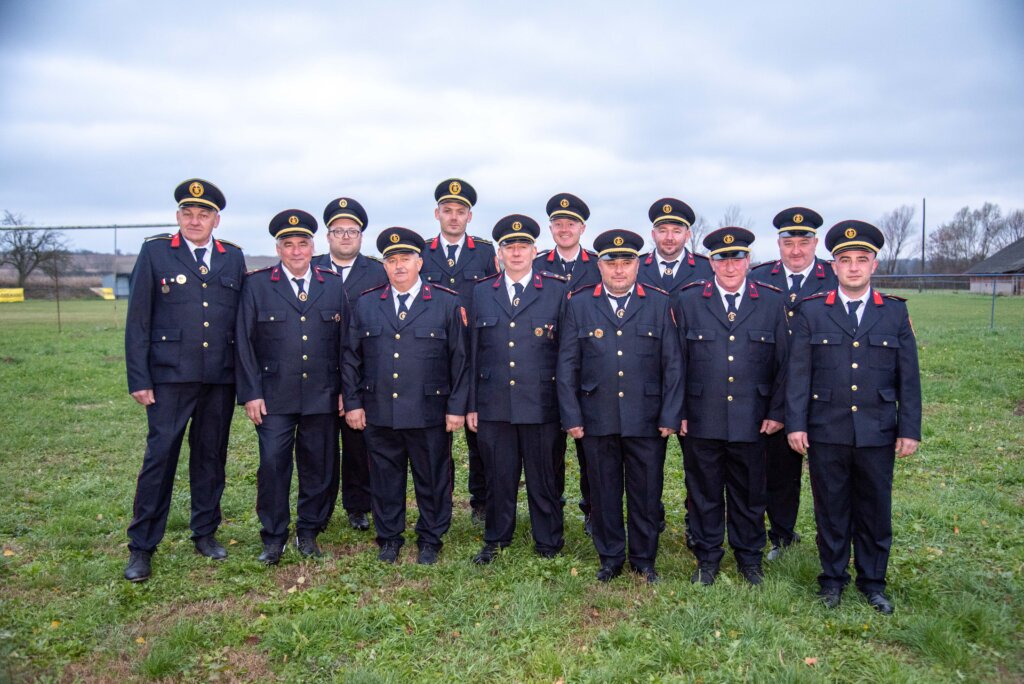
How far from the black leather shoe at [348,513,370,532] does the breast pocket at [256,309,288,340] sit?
5.87 ft

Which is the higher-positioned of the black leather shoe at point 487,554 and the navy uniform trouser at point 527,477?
the navy uniform trouser at point 527,477

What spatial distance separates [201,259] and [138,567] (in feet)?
7.25

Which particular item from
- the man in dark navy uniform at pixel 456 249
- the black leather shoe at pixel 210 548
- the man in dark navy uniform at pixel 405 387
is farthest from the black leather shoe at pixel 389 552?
the black leather shoe at pixel 210 548

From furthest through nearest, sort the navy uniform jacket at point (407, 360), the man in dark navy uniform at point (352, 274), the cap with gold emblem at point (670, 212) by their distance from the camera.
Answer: the man in dark navy uniform at point (352, 274) < the cap with gold emblem at point (670, 212) < the navy uniform jacket at point (407, 360)

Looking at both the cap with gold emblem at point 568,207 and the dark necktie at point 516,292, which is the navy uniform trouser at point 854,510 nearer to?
the dark necktie at point 516,292

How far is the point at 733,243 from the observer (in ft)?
16.1

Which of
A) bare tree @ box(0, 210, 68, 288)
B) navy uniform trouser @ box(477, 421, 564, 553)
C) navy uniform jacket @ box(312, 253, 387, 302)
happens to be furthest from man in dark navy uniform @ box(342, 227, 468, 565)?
bare tree @ box(0, 210, 68, 288)

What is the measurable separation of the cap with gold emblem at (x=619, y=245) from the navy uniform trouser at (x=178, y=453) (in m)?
2.97

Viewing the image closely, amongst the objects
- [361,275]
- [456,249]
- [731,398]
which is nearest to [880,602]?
[731,398]

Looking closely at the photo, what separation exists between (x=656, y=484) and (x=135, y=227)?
58.4ft

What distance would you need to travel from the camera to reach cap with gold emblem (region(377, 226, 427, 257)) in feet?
17.5

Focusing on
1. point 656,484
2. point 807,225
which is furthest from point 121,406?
point 807,225

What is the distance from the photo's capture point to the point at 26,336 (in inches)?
767

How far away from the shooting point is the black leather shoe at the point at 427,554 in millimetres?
5357
